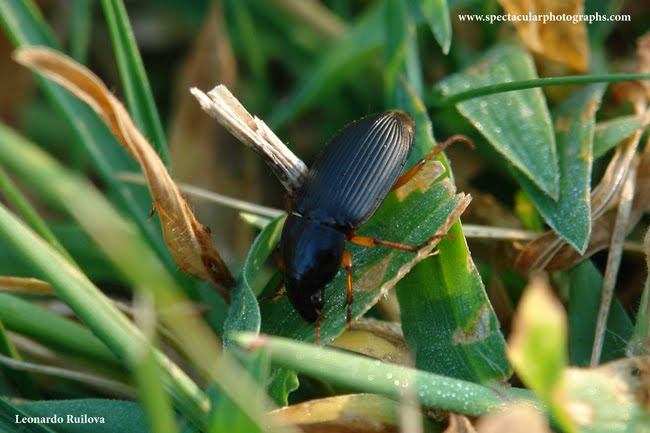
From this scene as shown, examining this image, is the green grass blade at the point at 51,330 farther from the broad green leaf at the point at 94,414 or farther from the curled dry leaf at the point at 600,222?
the curled dry leaf at the point at 600,222

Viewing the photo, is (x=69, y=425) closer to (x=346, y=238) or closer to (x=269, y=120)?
(x=346, y=238)

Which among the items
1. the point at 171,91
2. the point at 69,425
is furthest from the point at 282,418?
the point at 171,91

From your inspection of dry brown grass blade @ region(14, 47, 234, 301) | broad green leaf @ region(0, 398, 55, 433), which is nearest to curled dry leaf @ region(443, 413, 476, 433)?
dry brown grass blade @ region(14, 47, 234, 301)

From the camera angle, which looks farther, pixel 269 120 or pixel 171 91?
pixel 171 91

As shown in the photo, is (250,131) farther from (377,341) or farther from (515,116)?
(515,116)

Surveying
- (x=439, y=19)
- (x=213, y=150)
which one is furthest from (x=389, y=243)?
(x=213, y=150)

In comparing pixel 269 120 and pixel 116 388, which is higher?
pixel 269 120
